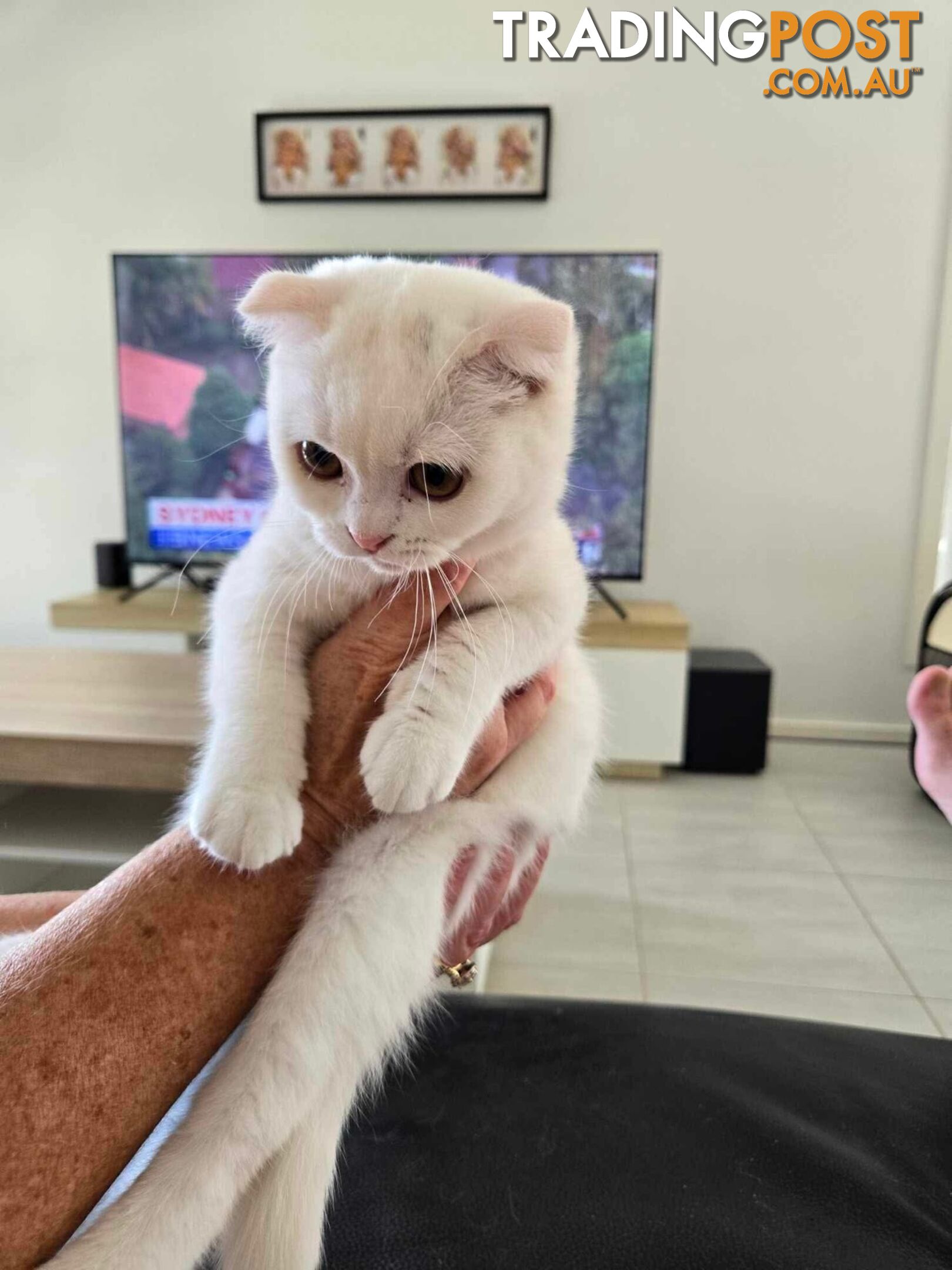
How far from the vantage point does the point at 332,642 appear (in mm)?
808

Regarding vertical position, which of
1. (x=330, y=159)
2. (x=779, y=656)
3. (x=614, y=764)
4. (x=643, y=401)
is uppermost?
(x=330, y=159)

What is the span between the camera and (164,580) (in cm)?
282

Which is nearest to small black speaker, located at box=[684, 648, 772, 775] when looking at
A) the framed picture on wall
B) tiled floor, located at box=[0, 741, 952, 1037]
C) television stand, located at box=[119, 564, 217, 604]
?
tiled floor, located at box=[0, 741, 952, 1037]

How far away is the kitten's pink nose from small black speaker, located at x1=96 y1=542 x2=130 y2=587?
7.67 ft

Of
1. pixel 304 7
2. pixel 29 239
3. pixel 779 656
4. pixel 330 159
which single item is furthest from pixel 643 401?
pixel 29 239

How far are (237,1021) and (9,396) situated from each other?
2.93 metres

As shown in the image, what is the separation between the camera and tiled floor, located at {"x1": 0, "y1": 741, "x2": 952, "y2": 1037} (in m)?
1.17

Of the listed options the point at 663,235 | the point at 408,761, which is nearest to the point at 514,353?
the point at 408,761

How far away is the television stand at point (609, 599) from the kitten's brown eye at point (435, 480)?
1.84 meters

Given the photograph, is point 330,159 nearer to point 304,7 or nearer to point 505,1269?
point 304,7

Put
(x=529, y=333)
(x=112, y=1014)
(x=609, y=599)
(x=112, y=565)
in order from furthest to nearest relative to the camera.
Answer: (x=112, y=565), (x=609, y=599), (x=529, y=333), (x=112, y=1014)

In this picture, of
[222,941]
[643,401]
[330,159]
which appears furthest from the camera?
[330,159]

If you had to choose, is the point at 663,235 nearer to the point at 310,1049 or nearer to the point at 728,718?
the point at 728,718

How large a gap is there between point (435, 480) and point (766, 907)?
51.9 inches
